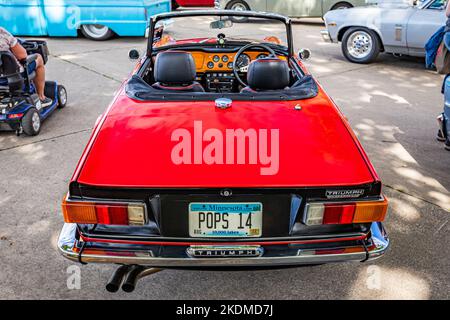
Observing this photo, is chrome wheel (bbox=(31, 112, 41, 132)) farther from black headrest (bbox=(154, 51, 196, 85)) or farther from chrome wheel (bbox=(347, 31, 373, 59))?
chrome wheel (bbox=(347, 31, 373, 59))

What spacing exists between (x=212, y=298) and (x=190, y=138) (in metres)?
0.99

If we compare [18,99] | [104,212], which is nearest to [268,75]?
[104,212]

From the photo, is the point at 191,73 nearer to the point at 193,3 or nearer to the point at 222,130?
the point at 222,130

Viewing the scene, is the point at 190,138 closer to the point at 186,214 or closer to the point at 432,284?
the point at 186,214

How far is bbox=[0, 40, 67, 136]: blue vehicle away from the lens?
483cm

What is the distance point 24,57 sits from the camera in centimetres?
508

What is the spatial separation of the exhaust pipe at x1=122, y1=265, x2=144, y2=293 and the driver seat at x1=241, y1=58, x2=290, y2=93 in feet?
5.29

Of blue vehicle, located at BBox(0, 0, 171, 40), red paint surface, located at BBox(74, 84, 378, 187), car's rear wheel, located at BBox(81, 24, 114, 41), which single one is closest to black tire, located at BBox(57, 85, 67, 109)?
red paint surface, located at BBox(74, 84, 378, 187)

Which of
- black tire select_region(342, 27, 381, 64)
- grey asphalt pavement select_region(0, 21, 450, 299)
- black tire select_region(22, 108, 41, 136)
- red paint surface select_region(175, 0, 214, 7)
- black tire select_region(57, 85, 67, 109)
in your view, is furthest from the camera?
red paint surface select_region(175, 0, 214, 7)

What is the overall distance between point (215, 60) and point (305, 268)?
2.45 metres

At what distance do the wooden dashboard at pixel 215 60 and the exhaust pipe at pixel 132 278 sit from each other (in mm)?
2690

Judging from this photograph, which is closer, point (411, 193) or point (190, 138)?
point (190, 138)

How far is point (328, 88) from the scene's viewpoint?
23.5ft
